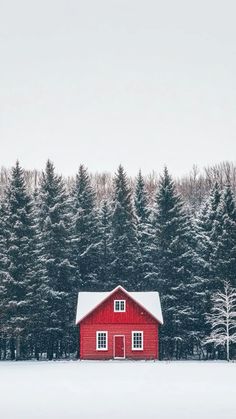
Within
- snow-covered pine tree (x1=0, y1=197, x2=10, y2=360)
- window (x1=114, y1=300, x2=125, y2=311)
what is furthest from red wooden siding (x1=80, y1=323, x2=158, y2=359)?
snow-covered pine tree (x1=0, y1=197, x2=10, y2=360)

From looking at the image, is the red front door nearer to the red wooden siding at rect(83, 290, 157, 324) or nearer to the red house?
the red house

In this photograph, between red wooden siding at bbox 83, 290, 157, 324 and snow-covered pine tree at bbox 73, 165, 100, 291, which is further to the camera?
snow-covered pine tree at bbox 73, 165, 100, 291

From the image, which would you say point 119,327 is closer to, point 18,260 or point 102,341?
point 102,341

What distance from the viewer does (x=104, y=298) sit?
52938 millimetres

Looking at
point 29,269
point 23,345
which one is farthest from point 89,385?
point 23,345

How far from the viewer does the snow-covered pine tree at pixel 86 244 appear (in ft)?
185

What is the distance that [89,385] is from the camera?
28359mm

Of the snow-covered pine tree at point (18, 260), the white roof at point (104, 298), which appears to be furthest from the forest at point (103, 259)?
the white roof at point (104, 298)

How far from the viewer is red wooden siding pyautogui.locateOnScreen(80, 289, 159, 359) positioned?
52.9 metres

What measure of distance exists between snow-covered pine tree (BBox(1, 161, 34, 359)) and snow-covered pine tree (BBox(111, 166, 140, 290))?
386 inches

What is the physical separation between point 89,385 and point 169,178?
32.7m

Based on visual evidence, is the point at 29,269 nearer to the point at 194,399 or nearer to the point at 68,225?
the point at 68,225

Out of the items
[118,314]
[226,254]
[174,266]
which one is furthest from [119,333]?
[226,254]

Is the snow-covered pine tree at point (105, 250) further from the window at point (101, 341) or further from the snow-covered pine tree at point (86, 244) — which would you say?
the window at point (101, 341)
